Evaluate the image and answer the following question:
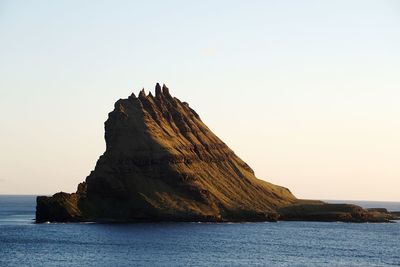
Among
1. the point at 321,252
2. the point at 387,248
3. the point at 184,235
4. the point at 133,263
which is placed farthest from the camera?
the point at 184,235

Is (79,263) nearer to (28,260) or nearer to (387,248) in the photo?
(28,260)

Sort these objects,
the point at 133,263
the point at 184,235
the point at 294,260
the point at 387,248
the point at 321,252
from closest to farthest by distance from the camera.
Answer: the point at 133,263 → the point at 294,260 → the point at 321,252 → the point at 387,248 → the point at 184,235

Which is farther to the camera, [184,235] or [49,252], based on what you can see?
[184,235]

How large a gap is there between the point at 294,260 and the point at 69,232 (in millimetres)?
70743

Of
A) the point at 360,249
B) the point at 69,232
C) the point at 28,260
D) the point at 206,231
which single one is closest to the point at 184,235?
the point at 206,231

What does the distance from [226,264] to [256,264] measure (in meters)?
5.55

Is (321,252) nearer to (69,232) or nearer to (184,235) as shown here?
(184,235)

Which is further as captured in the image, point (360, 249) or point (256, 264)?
point (360, 249)

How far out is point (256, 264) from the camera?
132 metres

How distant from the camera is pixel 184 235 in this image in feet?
598

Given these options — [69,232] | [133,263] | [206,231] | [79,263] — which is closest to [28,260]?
[79,263]

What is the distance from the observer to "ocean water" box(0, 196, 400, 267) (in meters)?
135

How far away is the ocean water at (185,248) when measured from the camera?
Result: 134625 millimetres

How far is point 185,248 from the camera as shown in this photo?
510ft
